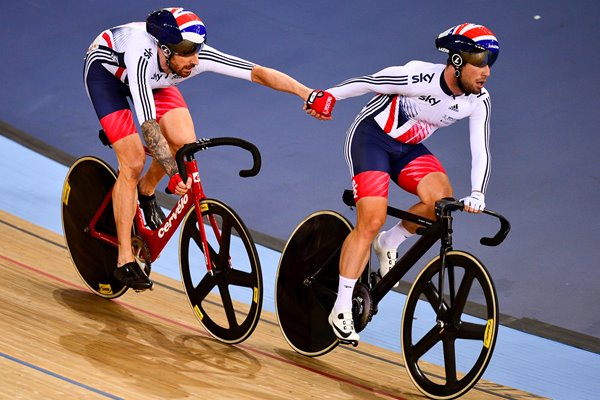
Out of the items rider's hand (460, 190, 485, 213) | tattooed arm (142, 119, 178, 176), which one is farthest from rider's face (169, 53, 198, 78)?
rider's hand (460, 190, 485, 213)

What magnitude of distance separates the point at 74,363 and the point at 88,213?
1293mm

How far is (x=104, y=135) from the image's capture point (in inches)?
172

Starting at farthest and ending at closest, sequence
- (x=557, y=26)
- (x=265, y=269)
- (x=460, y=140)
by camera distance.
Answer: (x=557, y=26) < (x=460, y=140) < (x=265, y=269)

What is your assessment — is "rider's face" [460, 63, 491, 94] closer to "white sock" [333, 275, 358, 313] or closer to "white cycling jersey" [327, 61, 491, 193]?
"white cycling jersey" [327, 61, 491, 193]

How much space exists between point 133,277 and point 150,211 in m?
0.39

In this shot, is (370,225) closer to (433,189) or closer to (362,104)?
(433,189)

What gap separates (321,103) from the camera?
404 cm

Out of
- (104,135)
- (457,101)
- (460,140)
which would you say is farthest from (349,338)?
(460,140)

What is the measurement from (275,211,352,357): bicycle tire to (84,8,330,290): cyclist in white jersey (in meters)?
0.56

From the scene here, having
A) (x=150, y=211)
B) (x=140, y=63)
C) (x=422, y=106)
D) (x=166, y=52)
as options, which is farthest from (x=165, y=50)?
(x=422, y=106)

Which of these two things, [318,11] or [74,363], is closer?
[74,363]

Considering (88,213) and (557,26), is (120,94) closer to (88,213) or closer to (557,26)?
(88,213)

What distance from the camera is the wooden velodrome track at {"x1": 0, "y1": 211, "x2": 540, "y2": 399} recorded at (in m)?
3.34

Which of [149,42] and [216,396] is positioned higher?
[149,42]
